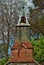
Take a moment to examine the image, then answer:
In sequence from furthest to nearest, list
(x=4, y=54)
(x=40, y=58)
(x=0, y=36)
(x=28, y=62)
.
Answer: (x=0, y=36)
(x=4, y=54)
(x=40, y=58)
(x=28, y=62)

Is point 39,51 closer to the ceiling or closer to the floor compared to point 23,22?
closer to the floor

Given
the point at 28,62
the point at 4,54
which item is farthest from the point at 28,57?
the point at 4,54

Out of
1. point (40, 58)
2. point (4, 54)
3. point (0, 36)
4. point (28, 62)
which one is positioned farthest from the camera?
point (0, 36)

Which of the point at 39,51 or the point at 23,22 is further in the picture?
the point at 39,51

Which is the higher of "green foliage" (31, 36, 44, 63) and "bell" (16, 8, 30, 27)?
"bell" (16, 8, 30, 27)

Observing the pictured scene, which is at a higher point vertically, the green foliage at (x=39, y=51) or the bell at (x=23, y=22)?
the bell at (x=23, y=22)

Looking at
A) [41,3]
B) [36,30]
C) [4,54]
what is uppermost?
[41,3]

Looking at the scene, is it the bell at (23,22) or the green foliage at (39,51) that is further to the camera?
the green foliage at (39,51)

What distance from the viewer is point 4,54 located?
2600 centimetres

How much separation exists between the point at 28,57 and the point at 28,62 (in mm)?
232

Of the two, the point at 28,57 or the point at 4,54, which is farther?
the point at 4,54

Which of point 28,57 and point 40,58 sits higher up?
point 28,57

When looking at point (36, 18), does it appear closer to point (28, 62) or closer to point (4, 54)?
point (4, 54)

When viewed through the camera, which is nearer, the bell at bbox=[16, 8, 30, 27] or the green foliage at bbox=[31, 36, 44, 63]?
the bell at bbox=[16, 8, 30, 27]
